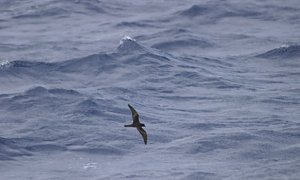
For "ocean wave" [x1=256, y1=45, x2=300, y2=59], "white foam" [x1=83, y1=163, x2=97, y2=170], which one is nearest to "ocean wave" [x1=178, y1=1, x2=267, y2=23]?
"ocean wave" [x1=256, y1=45, x2=300, y2=59]

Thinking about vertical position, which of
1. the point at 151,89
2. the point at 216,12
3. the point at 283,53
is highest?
the point at 216,12

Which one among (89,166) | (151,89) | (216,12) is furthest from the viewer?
(216,12)

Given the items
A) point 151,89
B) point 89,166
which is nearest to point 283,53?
point 151,89

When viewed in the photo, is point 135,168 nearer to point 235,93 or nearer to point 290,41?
point 235,93

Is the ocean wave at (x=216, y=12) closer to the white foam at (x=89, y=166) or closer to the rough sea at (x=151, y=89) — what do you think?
the rough sea at (x=151, y=89)

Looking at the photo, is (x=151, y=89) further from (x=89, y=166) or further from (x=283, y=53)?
(x=89, y=166)

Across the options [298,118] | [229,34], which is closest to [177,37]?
[229,34]

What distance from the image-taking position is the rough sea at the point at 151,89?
34.1 meters

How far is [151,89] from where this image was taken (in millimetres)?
41750

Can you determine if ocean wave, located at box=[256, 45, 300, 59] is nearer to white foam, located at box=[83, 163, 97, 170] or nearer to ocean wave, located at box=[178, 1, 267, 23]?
→ ocean wave, located at box=[178, 1, 267, 23]

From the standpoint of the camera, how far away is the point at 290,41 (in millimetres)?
48812

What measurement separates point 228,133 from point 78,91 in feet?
25.0

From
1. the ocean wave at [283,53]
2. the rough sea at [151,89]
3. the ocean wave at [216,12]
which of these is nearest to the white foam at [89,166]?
the rough sea at [151,89]

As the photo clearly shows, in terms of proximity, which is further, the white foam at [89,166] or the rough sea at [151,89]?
the rough sea at [151,89]
